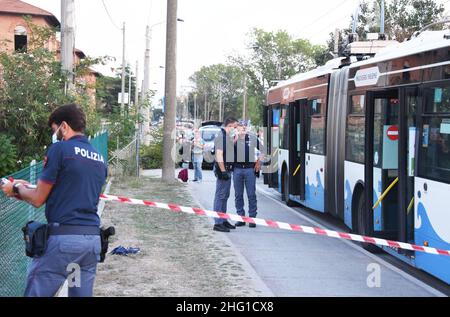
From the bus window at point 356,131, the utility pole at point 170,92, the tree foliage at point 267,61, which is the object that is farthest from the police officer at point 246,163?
the tree foliage at point 267,61

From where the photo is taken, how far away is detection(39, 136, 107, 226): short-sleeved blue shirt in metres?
5.17

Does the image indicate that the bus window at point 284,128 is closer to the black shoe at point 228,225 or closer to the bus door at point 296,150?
the bus door at point 296,150

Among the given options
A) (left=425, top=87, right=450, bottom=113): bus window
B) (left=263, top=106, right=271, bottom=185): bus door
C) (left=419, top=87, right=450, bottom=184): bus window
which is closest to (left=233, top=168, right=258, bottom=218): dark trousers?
(left=419, top=87, right=450, bottom=184): bus window

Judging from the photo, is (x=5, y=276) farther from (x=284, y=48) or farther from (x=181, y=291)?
(x=284, y=48)

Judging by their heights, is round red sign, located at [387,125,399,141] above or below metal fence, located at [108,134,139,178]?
above

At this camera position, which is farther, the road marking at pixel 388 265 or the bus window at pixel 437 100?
the road marking at pixel 388 265

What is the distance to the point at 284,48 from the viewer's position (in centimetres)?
8906

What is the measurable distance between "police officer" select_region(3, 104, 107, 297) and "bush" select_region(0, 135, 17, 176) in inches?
294

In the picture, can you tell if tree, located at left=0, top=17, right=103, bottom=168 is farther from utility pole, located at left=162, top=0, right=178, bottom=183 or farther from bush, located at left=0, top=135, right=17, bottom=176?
utility pole, located at left=162, top=0, right=178, bottom=183

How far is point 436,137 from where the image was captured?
815cm

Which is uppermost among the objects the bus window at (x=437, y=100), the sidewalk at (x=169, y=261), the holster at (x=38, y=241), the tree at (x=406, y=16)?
the tree at (x=406, y=16)

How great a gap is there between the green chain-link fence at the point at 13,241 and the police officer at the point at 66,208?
123 centimetres

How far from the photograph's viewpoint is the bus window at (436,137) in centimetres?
788

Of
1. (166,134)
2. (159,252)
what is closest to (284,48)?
(166,134)
